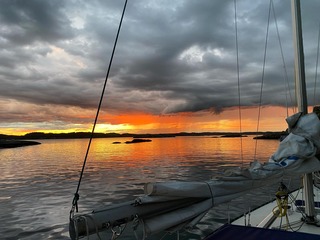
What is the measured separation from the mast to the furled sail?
880mm

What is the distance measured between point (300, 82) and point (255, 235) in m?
4.17

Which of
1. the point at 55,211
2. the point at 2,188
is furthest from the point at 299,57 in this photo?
the point at 2,188

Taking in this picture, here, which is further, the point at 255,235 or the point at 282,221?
the point at 282,221

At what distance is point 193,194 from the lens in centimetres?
434

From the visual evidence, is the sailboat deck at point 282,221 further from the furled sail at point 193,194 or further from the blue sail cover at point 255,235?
the furled sail at point 193,194

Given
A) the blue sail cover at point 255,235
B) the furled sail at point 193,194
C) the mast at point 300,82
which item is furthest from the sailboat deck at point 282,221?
the furled sail at point 193,194

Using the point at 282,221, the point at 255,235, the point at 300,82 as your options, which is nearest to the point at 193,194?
the point at 255,235

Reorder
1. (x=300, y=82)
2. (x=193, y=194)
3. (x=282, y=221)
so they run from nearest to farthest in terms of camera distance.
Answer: (x=193, y=194) < (x=300, y=82) < (x=282, y=221)

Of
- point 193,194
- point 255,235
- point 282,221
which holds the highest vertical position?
point 193,194

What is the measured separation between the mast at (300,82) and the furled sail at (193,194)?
A: 0.88 meters

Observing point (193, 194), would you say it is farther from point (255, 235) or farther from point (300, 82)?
point (300, 82)

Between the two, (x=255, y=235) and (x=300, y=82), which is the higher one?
(x=300, y=82)

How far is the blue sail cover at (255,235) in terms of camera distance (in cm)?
515

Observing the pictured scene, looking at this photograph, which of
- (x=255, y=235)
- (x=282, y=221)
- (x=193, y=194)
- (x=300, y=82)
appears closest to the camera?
(x=193, y=194)
